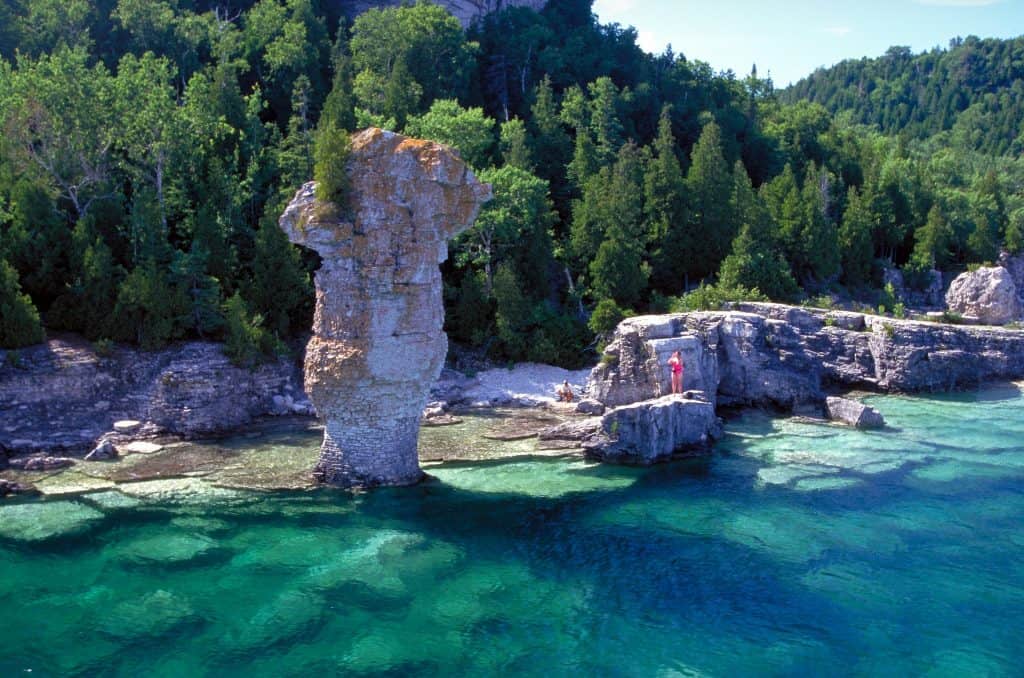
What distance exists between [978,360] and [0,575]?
35301 millimetres

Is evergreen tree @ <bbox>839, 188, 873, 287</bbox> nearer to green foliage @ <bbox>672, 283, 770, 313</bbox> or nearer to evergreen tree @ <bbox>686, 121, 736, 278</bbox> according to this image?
evergreen tree @ <bbox>686, 121, 736, 278</bbox>

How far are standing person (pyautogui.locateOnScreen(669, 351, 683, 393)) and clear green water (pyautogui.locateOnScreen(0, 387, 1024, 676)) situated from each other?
169 inches

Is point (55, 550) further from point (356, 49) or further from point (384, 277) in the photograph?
point (356, 49)

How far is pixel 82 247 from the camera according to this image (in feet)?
101

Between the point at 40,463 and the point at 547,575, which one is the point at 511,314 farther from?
the point at 40,463

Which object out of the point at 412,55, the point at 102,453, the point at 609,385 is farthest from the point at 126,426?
the point at 412,55

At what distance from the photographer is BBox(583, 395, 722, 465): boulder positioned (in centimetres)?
2528

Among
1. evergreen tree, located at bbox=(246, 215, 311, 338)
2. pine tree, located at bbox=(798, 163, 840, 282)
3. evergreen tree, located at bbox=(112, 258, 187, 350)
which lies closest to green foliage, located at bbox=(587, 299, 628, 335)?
evergreen tree, located at bbox=(246, 215, 311, 338)

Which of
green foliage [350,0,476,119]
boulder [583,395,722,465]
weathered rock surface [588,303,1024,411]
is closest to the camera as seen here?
boulder [583,395,722,465]

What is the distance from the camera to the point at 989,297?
40.2 m

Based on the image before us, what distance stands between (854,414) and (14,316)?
2902 cm

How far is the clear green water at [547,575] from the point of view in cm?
1502

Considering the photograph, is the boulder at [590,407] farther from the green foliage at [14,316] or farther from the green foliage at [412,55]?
the green foliage at [412,55]

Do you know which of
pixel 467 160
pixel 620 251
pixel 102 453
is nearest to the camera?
pixel 102 453
